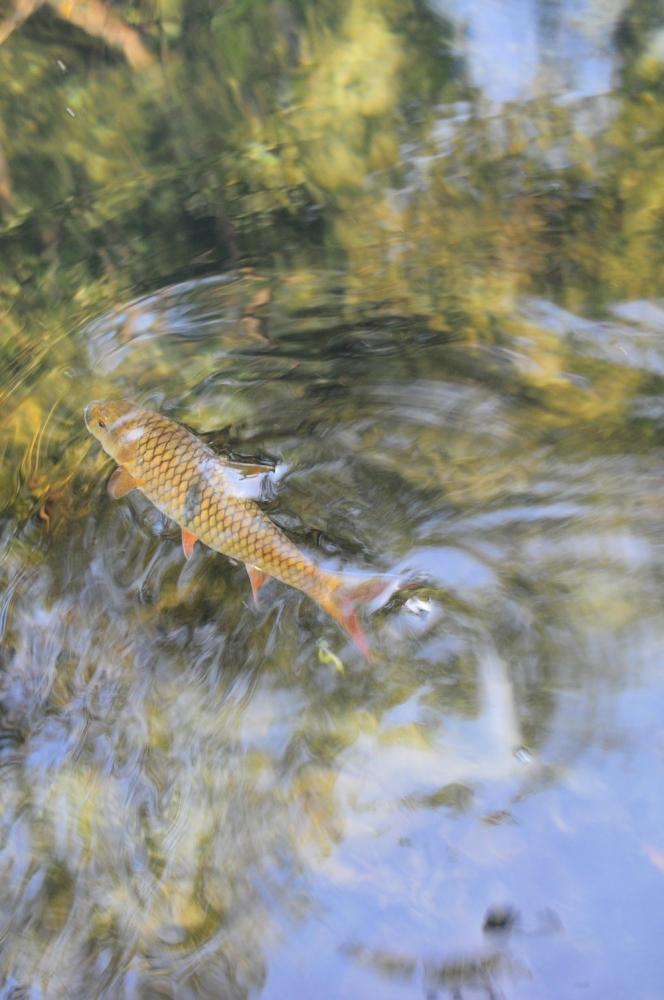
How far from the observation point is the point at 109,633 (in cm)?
316

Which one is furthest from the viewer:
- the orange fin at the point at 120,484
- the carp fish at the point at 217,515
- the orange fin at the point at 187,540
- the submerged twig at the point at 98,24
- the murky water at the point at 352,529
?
the submerged twig at the point at 98,24

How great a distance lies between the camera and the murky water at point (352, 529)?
2.58 metres

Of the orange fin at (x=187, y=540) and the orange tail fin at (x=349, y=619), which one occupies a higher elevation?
the orange fin at (x=187, y=540)

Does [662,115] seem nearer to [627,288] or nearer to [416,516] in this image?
[627,288]

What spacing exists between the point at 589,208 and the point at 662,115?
2.15 feet

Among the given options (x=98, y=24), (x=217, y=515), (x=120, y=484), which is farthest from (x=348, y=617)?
(x=98, y=24)

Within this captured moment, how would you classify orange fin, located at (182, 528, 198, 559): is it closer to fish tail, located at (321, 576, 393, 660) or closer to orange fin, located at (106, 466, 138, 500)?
orange fin, located at (106, 466, 138, 500)

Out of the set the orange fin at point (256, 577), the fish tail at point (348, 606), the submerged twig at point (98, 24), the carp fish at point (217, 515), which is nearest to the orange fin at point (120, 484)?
the carp fish at point (217, 515)

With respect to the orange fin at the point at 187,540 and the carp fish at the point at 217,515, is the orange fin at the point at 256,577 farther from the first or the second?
the orange fin at the point at 187,540

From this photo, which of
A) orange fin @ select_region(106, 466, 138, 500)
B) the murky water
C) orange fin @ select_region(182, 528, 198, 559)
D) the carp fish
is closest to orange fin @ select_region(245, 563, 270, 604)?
the carp fish

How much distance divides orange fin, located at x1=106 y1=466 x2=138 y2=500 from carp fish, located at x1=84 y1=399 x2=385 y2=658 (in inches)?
2.3

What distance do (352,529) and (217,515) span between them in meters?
0.57

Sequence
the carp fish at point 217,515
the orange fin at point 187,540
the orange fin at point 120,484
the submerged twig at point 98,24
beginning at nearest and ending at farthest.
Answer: the carp fish at point 217,515, the orange fin at point 187,540, the orange fin at point 120,484, the submerged twig at point 98,24

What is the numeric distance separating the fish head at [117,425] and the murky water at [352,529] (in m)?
0.27
